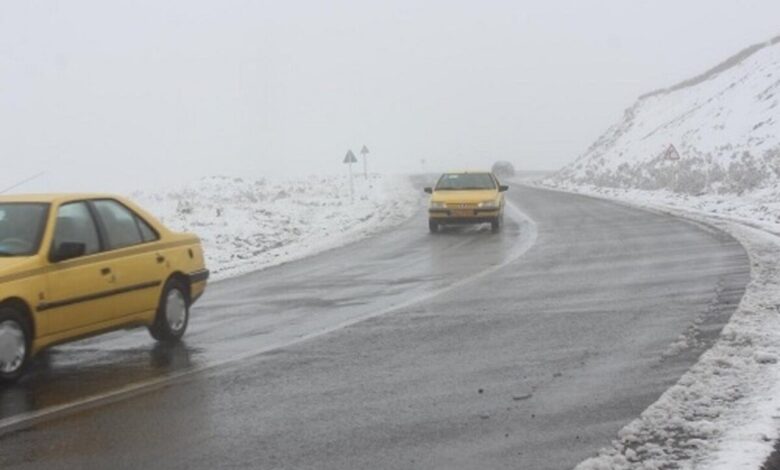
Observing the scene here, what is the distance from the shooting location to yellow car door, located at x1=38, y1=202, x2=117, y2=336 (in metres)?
7.59

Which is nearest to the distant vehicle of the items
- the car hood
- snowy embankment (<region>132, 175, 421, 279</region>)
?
snowy embankment (<region>132, 175, 421, 279</region>)

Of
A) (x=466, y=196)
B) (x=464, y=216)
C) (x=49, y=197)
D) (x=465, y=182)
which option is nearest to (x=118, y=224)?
(x=49, y=197)

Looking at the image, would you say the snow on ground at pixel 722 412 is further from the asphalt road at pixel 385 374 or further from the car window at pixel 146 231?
the car window at pixel 146 231

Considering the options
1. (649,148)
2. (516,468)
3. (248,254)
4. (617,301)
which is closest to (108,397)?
(516,468)

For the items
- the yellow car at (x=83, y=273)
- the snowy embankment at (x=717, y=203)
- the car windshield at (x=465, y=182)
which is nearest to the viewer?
the snowy embankment at (x=717, y=203)

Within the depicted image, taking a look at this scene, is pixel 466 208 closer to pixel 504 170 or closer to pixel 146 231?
pixel 146 231

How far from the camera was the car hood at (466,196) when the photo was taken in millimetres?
23812

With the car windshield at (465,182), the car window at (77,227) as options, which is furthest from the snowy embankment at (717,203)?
the car windshield at (465,182)

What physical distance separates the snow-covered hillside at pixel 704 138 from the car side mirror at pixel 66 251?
1228 inches

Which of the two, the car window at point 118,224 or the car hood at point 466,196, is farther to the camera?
the car hood at point 466,196

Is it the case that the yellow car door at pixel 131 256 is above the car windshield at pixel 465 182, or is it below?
above

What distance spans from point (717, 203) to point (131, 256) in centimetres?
2640

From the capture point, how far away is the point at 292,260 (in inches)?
707

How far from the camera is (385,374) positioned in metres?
7.46
